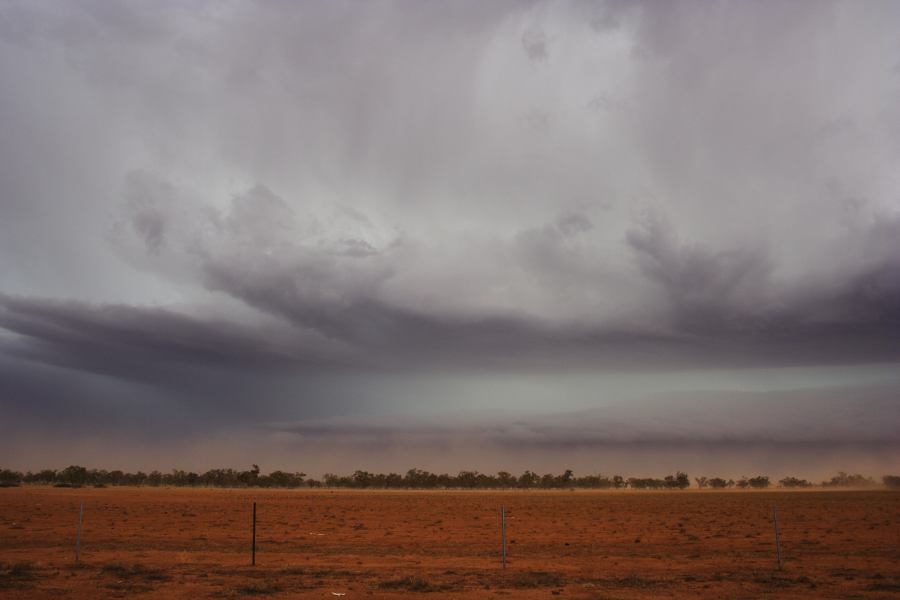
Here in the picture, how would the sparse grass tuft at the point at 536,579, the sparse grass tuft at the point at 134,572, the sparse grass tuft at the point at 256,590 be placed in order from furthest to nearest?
the sparse grass tuft at the point at 134,572 → the sparse grass tuft at the point at 536,579 → the sparse grass tuft at the point at 256,590

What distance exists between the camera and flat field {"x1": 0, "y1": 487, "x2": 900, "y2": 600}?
20.6 metres

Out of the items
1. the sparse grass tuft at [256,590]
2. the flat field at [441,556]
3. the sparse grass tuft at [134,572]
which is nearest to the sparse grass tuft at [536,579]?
the flat field at [441,556]

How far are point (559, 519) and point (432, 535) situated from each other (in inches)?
634

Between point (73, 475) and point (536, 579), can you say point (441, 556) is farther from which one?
point (73, 475)

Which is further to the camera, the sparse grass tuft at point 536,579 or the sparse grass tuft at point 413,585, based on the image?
the sparse grass tuft at point 536,579

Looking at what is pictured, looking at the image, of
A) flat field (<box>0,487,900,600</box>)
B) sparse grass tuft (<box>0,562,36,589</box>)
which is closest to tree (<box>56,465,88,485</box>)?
flat field (<box>0,487,900,600</box>)

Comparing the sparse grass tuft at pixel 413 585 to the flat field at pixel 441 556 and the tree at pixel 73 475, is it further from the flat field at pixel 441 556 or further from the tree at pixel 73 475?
the tree at pixel 73 475

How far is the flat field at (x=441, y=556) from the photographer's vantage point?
20.6m

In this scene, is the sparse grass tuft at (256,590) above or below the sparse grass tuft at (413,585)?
above

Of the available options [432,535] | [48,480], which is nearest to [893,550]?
[432,535]

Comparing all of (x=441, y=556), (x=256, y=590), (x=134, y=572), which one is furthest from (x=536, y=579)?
(x=134, y=572)

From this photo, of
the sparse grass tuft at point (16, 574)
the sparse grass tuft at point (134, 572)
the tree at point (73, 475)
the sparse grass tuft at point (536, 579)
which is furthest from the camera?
the tree at point (73, 475)

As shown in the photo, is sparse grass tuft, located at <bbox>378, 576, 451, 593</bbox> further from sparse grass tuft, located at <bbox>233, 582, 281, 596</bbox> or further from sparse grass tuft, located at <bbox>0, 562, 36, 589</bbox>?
sparse grass tuft, located at <bbox>0, 562, 36, 589</bbox>

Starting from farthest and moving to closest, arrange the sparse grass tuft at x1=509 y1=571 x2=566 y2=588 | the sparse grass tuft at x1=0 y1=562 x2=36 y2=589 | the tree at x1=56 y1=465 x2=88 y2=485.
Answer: the tree at x1=56 y1=465 x2=88 y2=485
the sparse grass tuft at x1=509 y1=571 x2=566 y2=588
the sparse grass tuft at x1=0 y1=562 x2=36 y2=589
